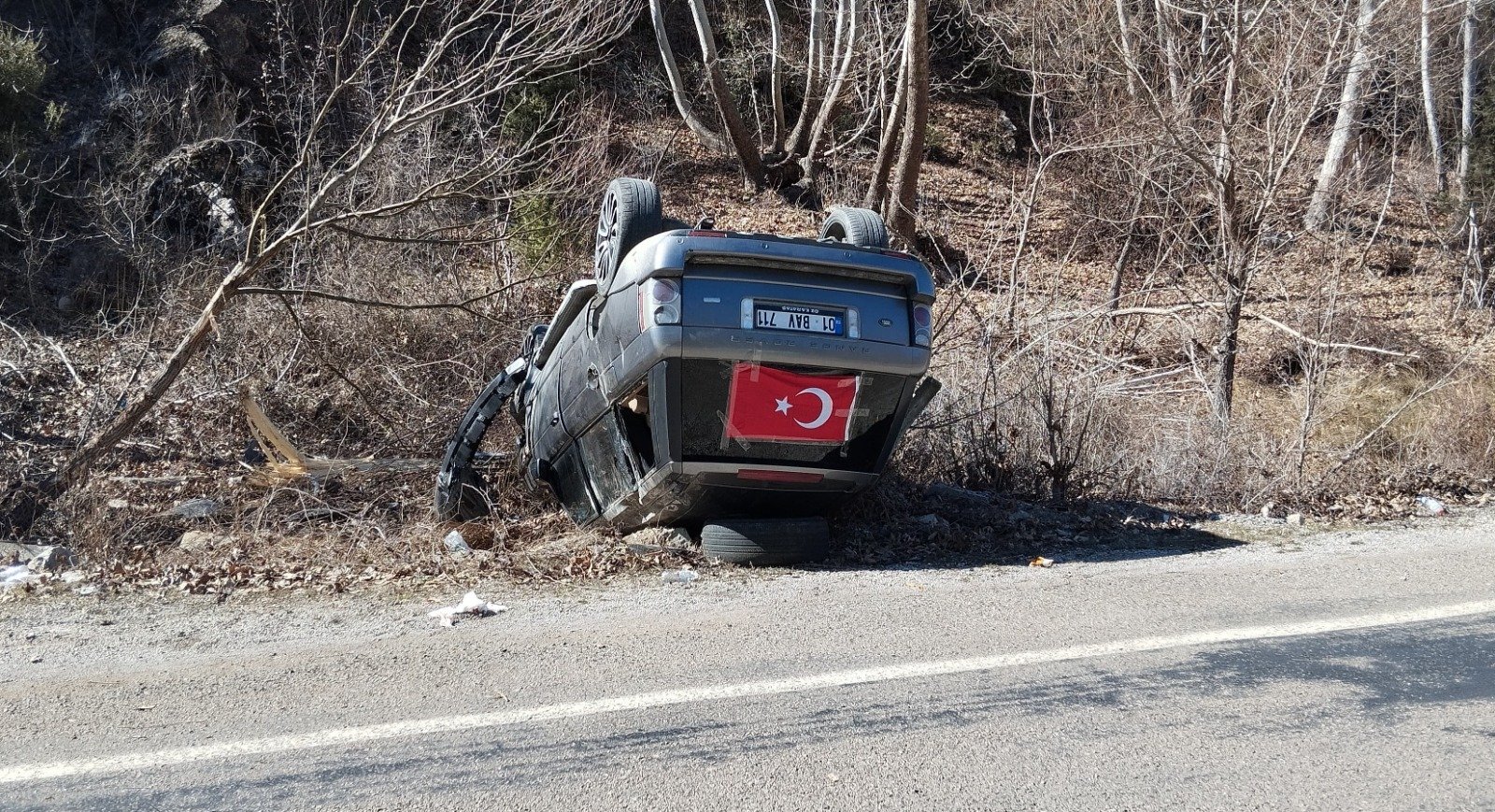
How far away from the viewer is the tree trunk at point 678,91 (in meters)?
19.0

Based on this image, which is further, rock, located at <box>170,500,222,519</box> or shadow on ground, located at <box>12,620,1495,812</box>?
rock, located at <box>170,500,222,519</box>

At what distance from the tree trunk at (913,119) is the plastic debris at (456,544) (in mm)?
8394

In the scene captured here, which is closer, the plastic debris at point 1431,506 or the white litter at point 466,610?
the white litter at point 466,610

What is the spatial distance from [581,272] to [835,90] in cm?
741

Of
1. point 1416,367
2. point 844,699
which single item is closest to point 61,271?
point 844,699

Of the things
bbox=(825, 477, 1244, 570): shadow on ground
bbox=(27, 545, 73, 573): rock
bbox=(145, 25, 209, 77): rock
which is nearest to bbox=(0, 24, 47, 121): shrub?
bbox=(145, 25, 209, 77): rock

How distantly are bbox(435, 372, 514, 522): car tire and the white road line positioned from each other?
392 cm

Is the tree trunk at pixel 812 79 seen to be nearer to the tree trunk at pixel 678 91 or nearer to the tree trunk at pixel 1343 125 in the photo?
the tree trunk at pixel 678 91

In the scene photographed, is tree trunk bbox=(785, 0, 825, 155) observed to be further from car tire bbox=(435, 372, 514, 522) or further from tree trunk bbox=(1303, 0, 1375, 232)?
car tire bbox=(435, 372, 514, 522)

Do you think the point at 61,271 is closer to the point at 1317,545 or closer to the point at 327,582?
the point at 327,582

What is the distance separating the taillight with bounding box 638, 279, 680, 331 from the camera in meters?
5.48

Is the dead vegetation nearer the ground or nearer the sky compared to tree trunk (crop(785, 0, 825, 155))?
nearer the ground

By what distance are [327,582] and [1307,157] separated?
13200mm

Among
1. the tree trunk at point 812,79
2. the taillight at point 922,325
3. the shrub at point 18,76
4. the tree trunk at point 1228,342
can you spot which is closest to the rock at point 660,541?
the taillight at point 922,325
